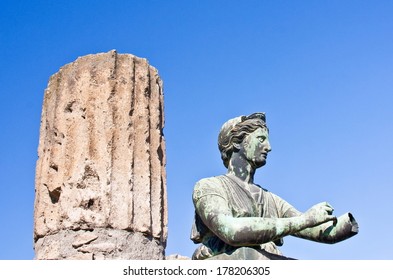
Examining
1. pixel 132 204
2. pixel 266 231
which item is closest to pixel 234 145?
pixel 266 231

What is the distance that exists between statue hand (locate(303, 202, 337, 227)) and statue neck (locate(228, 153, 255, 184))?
0.80 metres

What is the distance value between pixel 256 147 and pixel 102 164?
2.91 metres

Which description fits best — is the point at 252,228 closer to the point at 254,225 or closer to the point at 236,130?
the point at 254,225

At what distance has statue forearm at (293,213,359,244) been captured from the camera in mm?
7395

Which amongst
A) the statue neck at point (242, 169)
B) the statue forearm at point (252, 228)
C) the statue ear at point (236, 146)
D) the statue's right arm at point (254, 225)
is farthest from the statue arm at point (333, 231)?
the statue ear at point (236, 146)

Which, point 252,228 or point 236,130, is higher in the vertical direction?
point 236,130

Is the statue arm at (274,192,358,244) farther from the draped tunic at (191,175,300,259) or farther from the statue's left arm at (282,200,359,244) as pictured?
the draped tunic at (191,175,300,259)

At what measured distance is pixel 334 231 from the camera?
7.47 m

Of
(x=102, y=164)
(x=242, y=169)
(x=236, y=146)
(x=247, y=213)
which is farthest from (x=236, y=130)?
(x=102, y=164)

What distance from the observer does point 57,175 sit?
34.6 feet

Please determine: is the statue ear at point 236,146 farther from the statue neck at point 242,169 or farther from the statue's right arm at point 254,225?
the statue's right arm at point 254,225

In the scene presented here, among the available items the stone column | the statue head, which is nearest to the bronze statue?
the statue head

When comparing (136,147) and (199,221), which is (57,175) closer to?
(136,147)
